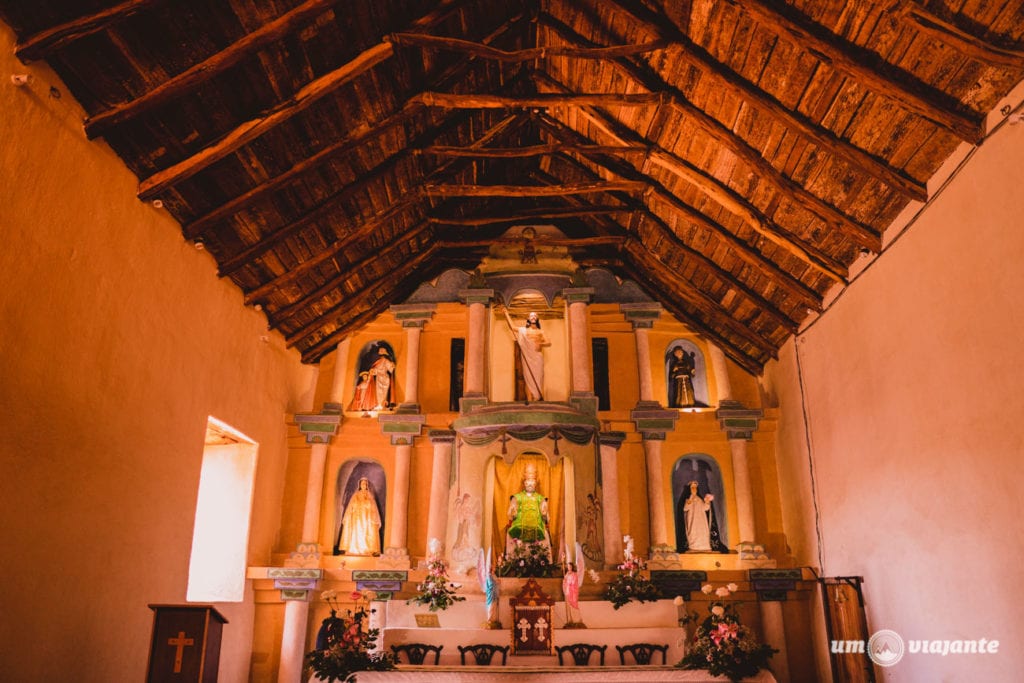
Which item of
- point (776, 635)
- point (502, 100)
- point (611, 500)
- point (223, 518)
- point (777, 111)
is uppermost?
point (502, 100)

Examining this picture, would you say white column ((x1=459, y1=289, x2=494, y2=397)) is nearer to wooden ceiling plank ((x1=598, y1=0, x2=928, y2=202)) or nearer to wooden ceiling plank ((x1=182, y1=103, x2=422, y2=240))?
wooden ceiling plank ((x1=182, y1=103, x2=422, y2=240))

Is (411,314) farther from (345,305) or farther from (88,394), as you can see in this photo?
(88,394)

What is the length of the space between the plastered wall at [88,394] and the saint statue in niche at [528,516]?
5.32 metres

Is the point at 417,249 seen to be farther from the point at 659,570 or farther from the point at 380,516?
the point at 659,570

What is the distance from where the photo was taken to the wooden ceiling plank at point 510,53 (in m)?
9.27

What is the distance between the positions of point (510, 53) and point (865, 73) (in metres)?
4.38

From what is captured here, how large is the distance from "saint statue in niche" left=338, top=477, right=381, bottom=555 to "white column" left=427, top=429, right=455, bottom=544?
1102mm

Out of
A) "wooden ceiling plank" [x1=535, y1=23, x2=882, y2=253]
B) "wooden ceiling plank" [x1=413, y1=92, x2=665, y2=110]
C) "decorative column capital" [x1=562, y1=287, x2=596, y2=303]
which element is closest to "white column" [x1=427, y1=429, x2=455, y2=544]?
"decorative column capital" [x1=562, y1=287, x2=596, y2=303]

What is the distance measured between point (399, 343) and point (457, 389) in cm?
162

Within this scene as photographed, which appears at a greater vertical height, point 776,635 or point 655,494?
point 655,494

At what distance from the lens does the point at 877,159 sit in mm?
8828

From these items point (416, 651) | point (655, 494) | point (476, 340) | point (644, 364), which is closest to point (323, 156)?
point (476, 340)

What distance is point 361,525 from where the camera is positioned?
1406cm

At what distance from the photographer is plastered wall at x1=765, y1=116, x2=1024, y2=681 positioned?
7.18m
